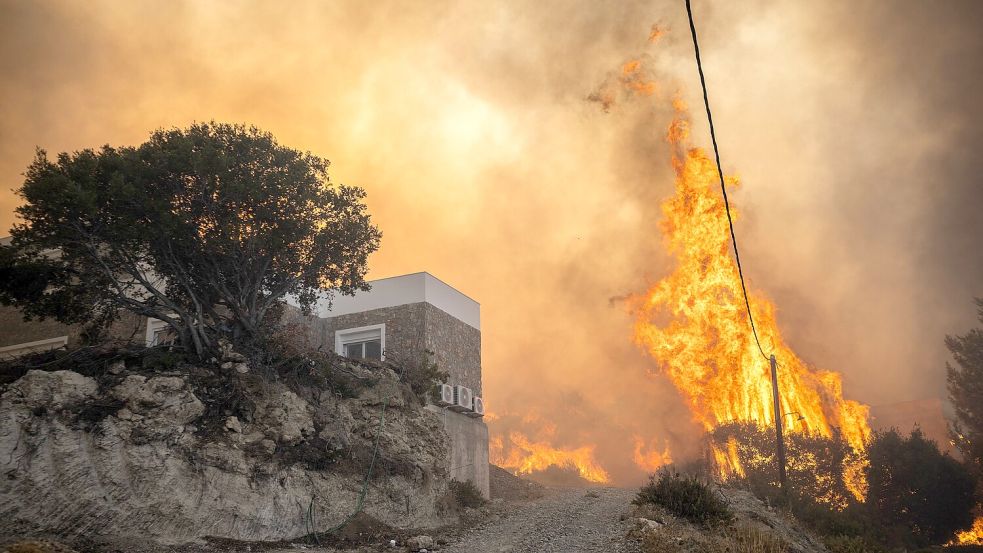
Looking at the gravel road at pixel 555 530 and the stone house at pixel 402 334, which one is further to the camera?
the stone house at pixel 402 334

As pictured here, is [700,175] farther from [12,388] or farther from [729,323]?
[12,388]

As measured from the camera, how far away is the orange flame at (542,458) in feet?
221

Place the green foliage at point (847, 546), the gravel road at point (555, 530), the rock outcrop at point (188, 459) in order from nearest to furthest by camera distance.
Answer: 1. the rock outcrop at point (188, 459)
2. the gravel road at point (555, 530)
3. the green foliage at point (847, 546)

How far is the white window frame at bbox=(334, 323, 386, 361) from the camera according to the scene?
103 feet

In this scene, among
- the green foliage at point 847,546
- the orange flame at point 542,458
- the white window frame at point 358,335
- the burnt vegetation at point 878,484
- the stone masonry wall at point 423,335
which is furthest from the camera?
the orange flame at point 542,458

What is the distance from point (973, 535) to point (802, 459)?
10950mm

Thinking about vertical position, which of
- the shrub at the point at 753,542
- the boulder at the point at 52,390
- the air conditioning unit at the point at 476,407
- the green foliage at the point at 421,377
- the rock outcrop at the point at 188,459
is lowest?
the shrub at the point at 753,542

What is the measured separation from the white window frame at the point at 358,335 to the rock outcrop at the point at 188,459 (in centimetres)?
947

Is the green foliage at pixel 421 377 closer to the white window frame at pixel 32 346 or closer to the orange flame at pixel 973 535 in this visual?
the white window frame at pixel 32 346

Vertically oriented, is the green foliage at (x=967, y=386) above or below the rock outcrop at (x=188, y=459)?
above

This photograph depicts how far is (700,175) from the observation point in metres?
48.3

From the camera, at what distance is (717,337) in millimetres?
49094

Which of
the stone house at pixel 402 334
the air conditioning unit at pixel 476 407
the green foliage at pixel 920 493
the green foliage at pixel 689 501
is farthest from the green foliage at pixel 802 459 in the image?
the green foliage at pixel 689 501

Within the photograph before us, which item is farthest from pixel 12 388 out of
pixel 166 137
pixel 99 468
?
pixel 166 137
